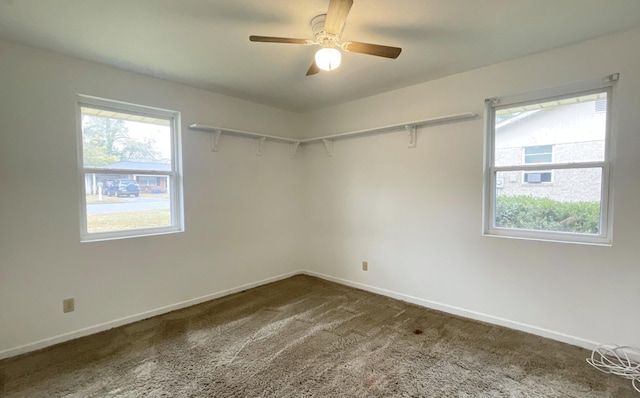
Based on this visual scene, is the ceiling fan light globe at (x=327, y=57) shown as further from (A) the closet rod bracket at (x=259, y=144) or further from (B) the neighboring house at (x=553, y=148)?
(A) the closet rod bracket at (x=259, y=144)

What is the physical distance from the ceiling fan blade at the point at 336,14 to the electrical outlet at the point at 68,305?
3026mm

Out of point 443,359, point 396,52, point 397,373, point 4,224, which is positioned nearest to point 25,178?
point 4,224

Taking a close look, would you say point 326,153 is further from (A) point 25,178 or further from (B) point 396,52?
(A) point 25,178

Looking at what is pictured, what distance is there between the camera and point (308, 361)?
2.29 meters

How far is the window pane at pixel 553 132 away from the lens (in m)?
2.47

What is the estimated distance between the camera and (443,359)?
7.57 ft

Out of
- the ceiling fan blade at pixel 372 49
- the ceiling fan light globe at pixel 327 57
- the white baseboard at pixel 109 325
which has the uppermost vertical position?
the ceiling fan blade at pixel 372 49

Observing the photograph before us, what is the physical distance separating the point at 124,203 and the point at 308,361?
7.56ft

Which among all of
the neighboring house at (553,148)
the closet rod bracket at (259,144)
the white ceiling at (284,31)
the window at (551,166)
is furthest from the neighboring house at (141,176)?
the neighboring house at (553,148)

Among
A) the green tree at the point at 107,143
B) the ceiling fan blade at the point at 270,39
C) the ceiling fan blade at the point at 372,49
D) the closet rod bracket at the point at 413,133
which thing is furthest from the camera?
the closet rod bracket at the point at 413,133

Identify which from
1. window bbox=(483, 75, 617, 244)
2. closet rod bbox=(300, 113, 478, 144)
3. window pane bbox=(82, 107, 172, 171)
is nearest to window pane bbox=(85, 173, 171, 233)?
window pane bbox=(82, 107, 172, 171)

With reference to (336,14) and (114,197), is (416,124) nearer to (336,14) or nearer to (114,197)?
(336,14)

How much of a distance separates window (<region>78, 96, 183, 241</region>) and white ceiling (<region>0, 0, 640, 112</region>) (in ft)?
1.56

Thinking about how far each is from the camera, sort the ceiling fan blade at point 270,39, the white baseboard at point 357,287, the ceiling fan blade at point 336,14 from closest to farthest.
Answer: the ceiling fan blade at point 336,14 < the ceiling fan blade at point 270,39 < the white baseboard at point 357,287
